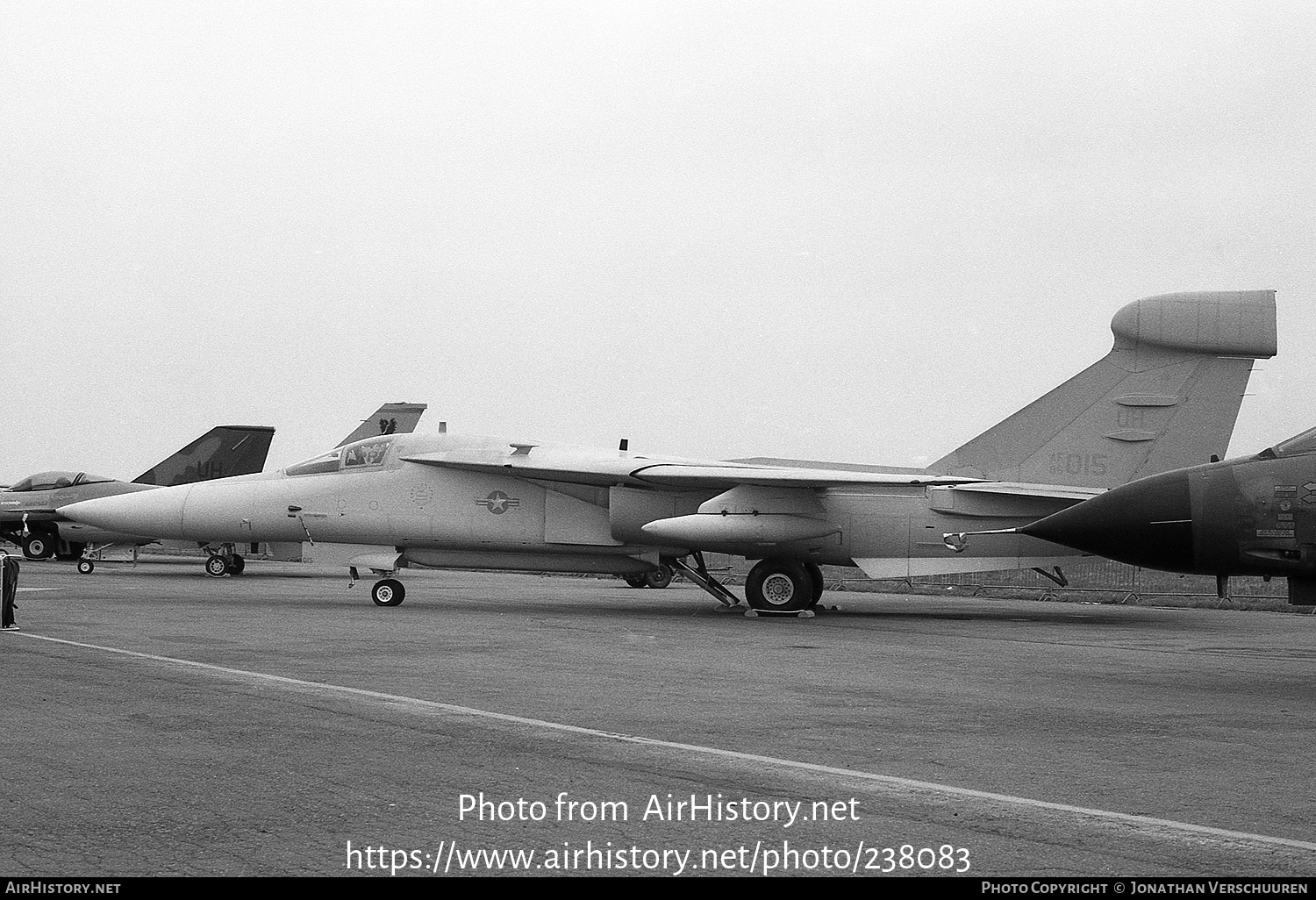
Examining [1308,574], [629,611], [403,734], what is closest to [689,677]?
[403,734]

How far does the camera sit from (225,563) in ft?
111

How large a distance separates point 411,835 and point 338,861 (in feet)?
1.46

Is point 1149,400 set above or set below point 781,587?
above

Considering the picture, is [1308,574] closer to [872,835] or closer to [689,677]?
[689,677]

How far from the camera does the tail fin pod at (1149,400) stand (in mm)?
19094

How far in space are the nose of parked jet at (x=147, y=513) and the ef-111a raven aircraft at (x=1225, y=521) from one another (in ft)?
53.4

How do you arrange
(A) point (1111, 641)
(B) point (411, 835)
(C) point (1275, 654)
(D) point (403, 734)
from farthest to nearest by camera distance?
(A) point (1111, 641) < (C) point (1275, 654) < (D) point (403, 734) < (B) point (411, 835)

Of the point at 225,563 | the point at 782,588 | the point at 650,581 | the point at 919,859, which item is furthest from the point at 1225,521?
the point at 225,563

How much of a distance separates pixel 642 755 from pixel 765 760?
64 centimetres

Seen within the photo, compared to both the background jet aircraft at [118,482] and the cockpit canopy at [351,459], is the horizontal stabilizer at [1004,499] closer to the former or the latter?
the cockpit canopy at [351,459]

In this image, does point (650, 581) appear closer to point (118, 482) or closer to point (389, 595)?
point (389, 595)

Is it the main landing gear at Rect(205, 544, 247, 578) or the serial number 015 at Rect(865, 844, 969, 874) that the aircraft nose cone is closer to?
the serial number 015 at Rect(865, 844, 969, 874)
